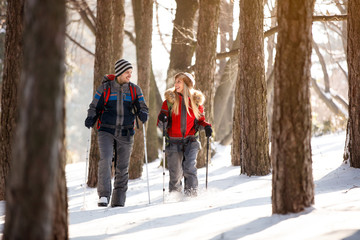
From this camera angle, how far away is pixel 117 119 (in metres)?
6.70

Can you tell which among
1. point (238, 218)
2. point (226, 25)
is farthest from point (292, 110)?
point (226, 25)

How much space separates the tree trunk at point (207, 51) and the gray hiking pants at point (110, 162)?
458 cm

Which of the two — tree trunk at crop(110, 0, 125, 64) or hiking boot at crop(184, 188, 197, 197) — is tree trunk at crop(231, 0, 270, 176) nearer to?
hiking boot at crop(184, 188, 197, 197)

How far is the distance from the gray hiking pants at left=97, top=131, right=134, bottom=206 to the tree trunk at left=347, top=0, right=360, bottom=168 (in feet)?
11.8

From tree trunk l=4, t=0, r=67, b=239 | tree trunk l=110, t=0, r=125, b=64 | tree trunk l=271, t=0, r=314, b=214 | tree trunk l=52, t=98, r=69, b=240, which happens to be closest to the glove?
tree trunk l=271, t=0, r=314, b=214

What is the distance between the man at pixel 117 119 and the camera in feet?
21.9

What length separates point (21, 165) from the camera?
245 cm

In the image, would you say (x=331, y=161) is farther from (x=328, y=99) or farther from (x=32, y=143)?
(x=328, y=99)

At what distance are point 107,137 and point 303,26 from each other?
349 centimetres

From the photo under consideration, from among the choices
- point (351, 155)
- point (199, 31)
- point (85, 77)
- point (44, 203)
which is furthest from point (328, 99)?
point (85, 77)

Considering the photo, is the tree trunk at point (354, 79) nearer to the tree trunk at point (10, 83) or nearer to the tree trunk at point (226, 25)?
the tree trunk at point (10, 83)

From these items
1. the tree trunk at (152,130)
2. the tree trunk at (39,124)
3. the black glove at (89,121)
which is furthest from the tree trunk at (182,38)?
the tree trunk at (39,124)

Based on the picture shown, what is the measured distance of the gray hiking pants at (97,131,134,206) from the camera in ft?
22.0

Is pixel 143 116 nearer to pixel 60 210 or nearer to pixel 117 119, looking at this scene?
pixel 117 119
